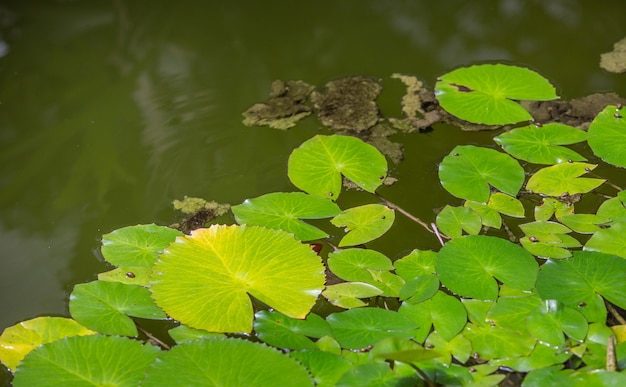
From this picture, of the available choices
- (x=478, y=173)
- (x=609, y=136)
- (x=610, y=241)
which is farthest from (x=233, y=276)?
(x=609, y=136)

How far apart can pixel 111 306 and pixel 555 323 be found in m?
0.83

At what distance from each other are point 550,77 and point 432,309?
99cm

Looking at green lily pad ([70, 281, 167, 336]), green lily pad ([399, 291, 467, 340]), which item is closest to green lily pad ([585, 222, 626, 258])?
green lily pad ([399, 291, 467, 340])

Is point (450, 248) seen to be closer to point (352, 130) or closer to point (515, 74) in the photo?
point (352, 130)

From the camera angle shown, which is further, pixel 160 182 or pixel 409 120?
pixel 409 120

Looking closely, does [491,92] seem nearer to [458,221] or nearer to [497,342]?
[458,221]

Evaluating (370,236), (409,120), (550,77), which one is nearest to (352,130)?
(409,120)

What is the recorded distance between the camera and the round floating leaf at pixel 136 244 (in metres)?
1.36

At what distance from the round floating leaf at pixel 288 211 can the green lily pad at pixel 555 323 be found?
1.53 feet

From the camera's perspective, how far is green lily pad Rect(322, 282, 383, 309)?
1260mm

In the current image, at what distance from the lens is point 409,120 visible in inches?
70.6

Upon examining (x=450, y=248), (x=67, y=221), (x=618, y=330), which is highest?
(x=67, y=221)

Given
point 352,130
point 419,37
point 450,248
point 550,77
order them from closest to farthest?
point 450,248 → point 352,130 → point 550,77 → point 419,37

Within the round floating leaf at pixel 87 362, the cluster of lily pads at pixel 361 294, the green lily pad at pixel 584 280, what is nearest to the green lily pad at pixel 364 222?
the cluster of lily pads at pixel 361 294
